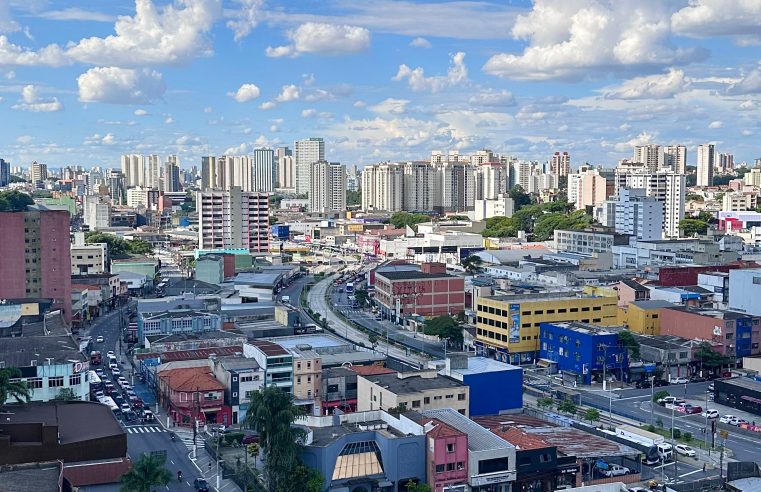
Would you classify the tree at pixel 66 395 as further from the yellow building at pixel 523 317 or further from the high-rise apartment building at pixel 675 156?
the high-rise apartment building at pixel 675 156

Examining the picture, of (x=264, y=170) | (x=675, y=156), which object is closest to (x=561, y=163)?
(x=675, y=156)

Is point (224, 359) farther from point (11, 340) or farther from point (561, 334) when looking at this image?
point (561, 334)

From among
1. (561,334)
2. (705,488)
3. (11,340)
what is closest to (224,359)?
(11,340)

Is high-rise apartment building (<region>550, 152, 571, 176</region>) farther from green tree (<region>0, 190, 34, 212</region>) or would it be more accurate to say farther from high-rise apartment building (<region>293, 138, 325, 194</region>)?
green tree (<region>0, 190, 34, 212</region>)

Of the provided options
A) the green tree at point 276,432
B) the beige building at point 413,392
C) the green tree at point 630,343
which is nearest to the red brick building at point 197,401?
the beige building at point 413,392

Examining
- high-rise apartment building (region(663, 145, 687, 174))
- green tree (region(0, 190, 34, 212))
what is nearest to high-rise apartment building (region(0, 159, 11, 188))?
green tree (region(0, 190, 34, 212))

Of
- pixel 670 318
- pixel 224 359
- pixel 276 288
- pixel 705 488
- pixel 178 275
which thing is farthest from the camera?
pixel 178 275

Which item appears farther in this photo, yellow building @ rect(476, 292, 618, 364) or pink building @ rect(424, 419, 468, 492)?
yellow building @ rect(476, 292, 618, 364)
